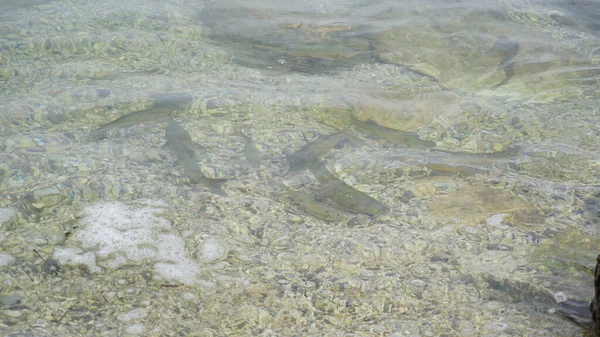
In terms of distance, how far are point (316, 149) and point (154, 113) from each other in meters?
1.36

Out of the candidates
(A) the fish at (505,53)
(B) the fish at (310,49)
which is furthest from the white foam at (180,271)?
(A) the fish at (505,53)

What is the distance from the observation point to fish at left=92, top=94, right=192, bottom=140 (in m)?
4.19

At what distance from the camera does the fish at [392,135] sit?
4.13m

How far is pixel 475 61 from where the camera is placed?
18.1 ft

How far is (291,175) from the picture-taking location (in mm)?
3732

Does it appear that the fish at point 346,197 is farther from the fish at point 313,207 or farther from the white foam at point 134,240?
the white foam at point 134,240

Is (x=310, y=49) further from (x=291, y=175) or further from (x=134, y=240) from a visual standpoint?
(x=134, y=240)

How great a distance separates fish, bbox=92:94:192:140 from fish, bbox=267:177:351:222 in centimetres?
134

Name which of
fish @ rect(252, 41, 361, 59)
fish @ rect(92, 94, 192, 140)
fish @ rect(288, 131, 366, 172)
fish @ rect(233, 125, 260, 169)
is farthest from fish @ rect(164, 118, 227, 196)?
fish @ rect(252, 41, 361, 59)

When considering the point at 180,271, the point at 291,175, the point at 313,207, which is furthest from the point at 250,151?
the point at 180,271

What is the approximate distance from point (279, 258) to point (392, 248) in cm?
62

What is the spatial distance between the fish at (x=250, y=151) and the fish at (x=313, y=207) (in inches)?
13.4

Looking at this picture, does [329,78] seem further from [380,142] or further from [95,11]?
[95,11]

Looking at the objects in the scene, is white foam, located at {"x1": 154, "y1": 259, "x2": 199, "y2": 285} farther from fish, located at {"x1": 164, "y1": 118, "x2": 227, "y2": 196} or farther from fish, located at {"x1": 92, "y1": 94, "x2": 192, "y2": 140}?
fish, located at {"x1": 92, "y1": 94, "x2": 192, "y2": 140}
